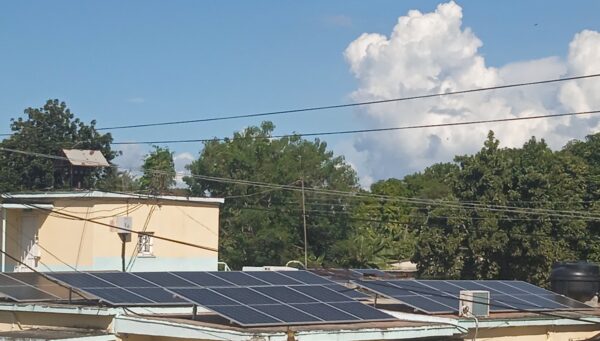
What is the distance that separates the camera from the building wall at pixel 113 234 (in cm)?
3009

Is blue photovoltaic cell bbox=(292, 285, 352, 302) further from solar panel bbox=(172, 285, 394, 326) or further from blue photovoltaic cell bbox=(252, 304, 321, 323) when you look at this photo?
blue photovoltaic cell bbox=(252, 304, 321, 323)

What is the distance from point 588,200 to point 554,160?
2.97 m

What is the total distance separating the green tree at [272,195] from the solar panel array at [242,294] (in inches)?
1430

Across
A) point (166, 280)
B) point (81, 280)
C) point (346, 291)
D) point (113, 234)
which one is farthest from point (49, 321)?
point (113, 234)

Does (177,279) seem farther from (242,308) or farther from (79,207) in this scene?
Result: (79,207)

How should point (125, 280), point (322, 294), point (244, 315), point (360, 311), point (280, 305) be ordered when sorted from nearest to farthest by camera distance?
1. point (244, 315)
2. point (280, 305)
3. point (360, 311)
4. point (322, 294)
5. point (125, 280)

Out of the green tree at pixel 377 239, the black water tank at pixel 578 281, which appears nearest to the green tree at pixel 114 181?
the green tree at pixel 377 239

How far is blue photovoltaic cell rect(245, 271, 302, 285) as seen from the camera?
654 inches

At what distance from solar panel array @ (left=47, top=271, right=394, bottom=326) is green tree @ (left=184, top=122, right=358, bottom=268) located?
36.3 metres

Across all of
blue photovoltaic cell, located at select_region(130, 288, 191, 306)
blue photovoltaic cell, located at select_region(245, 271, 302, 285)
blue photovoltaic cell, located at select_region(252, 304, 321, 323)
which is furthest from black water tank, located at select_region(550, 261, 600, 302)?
blue photovoltaic cell, located at select_region(130, 288, 191, 306)

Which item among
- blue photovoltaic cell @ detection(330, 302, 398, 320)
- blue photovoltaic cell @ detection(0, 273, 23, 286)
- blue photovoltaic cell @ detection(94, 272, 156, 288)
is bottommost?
blue photovoltaic cell @ detection(330, 302, 398, 320)

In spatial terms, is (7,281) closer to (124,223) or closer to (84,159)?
(124,223)

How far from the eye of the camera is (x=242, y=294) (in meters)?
14.9

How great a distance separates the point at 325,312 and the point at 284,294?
108 cm
